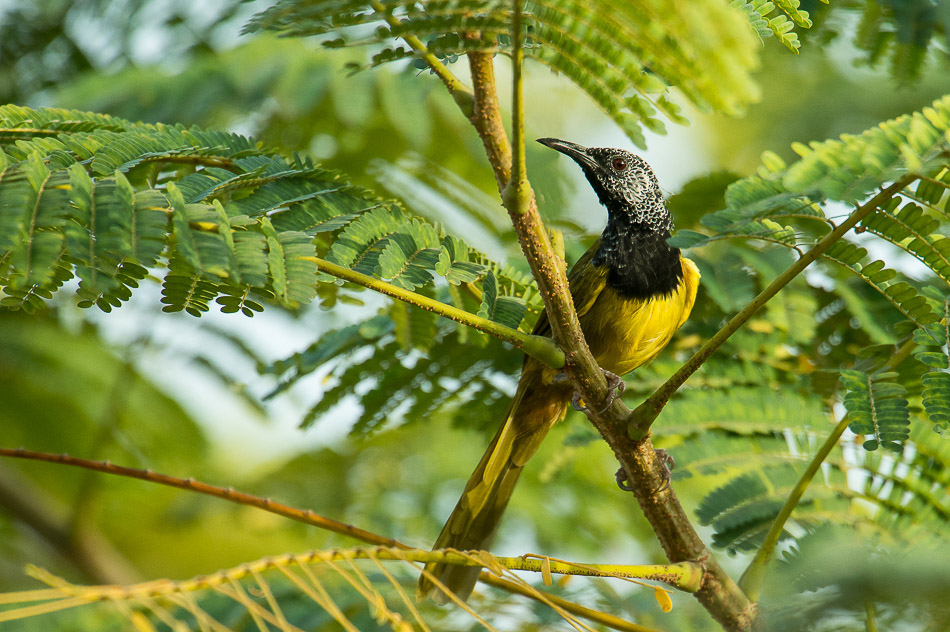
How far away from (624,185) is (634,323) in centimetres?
73

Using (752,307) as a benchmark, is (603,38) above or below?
above

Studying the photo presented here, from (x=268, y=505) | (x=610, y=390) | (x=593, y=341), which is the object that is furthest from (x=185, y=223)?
(x=593, y=341)

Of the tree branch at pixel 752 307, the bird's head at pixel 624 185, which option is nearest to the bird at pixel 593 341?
the bird's head at pixel 624 185

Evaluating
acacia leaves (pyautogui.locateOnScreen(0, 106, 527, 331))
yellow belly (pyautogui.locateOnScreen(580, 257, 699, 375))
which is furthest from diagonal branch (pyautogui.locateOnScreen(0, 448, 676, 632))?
yellow belly (pyautogui.locateOnScreen(580, 257, 699, 375))

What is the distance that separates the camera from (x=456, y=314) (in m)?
1.95

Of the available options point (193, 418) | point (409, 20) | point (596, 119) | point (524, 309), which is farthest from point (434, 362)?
point (596, 119)

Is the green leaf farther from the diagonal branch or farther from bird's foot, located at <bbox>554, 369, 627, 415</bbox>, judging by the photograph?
the diagonal branch

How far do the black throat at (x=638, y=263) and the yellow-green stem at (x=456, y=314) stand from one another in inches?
48.1

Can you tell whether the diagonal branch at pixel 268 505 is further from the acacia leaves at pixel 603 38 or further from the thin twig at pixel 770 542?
the acacia leaves at pixel 603 38

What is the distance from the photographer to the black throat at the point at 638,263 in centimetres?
319

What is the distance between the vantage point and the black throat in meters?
3.19

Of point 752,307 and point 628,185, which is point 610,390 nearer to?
point 752,307

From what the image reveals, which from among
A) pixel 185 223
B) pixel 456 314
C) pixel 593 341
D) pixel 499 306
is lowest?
pixel 593 341

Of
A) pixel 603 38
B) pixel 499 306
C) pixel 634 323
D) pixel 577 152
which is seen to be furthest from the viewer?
pixel 577 152
